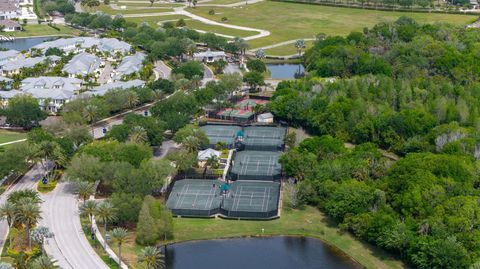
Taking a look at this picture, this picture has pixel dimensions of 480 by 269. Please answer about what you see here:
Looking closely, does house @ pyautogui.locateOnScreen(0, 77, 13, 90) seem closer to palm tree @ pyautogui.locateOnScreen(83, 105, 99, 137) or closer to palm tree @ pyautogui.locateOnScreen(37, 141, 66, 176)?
palm tree @ pyautogui.locateOnScreen(83, 105, 99, 137)

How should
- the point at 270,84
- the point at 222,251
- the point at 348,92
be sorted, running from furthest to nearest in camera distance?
the point at 270,84, the point at 348,92, the point at 222,251

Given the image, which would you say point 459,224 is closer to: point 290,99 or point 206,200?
point 206,200

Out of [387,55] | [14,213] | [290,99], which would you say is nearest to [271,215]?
[14,213]

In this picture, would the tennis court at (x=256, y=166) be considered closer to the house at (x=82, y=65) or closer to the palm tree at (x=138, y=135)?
the palm tree at (x=138, y=135)

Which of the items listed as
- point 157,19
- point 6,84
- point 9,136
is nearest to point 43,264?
point 9,136

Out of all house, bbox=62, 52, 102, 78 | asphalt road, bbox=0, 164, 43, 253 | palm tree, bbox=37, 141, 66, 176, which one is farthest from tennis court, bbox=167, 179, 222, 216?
house, bbox=62, 52, 102, 78

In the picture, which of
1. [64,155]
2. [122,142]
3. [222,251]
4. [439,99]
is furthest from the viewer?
[439,99]

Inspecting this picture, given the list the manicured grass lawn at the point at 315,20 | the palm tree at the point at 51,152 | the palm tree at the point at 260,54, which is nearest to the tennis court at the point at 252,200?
the palm tree at the point at 51,152
